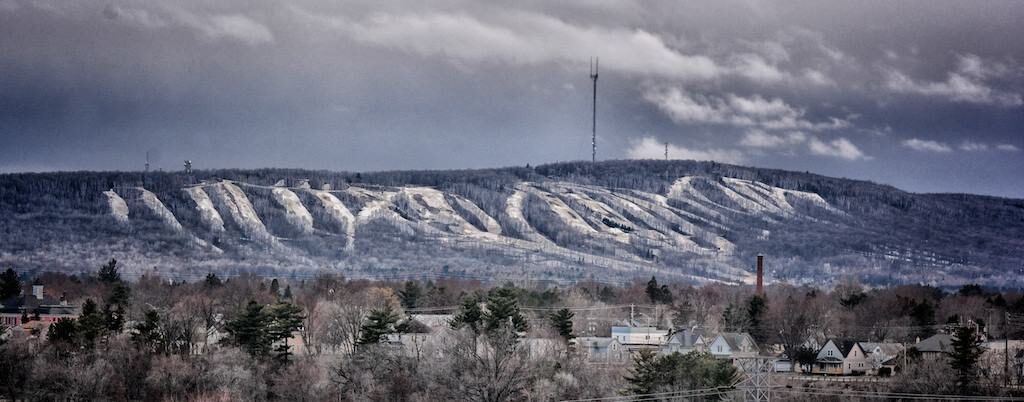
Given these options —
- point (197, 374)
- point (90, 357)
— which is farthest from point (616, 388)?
point (90, 357)

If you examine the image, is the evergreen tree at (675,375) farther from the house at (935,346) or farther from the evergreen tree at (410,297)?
the evergreen tree at (410,297)

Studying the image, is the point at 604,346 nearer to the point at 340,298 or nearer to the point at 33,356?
the point at 340,298

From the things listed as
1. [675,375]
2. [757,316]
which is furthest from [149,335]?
[757,316]

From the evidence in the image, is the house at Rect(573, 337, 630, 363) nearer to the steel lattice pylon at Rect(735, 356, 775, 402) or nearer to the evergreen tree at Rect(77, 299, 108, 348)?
the steel lattice pylon at Rect(735, 356, 775, 402)

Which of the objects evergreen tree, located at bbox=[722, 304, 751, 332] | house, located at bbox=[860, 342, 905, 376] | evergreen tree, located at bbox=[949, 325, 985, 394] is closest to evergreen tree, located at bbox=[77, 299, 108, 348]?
evergreen tree, located at bbox=[722, 304, 751, 332]

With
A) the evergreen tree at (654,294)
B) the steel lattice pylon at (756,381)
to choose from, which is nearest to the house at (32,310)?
the evergreen tree at (654,294)

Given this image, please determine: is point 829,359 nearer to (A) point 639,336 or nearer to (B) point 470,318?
(A) point 639,336
